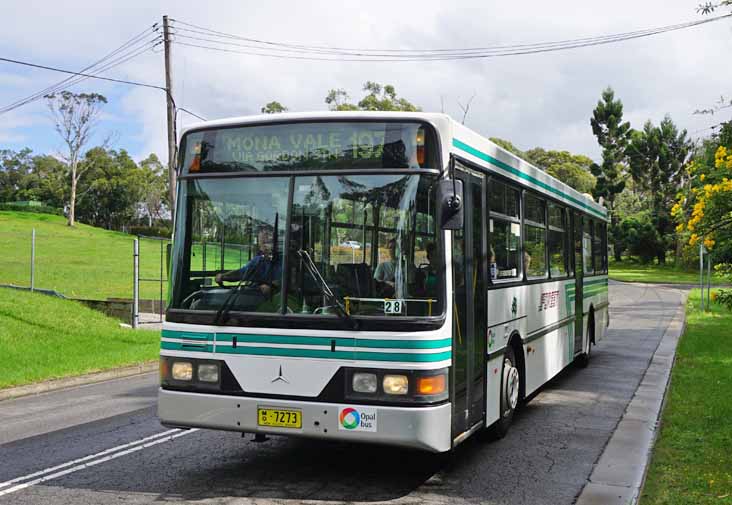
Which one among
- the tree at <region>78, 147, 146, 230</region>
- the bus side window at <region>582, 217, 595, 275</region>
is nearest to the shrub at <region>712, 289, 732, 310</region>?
the bus side window at <region>582, 217, 595, 275</region>

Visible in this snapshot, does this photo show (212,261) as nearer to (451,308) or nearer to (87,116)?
(451,308)

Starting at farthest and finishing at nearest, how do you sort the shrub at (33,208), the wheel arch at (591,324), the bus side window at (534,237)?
1. the shrub at (33,208)
2. the wheel arch at (591,324)
3. the bus side window at (534,237)

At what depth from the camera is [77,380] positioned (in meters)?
12.4

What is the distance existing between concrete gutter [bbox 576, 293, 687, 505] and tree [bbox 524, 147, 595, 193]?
77.1 meters

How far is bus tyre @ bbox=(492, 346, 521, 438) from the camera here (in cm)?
802

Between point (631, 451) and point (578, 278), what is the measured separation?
17.5 ft

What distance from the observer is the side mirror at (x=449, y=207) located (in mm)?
5898

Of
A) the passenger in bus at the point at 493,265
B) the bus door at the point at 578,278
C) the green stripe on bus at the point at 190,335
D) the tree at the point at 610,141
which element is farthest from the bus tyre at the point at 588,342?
the tree at the point at 610,141

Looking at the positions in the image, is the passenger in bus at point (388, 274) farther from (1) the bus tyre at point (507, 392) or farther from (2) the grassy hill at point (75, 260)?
(2) the grassy hill at point (75, 260)

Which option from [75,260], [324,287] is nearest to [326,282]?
[324,287]

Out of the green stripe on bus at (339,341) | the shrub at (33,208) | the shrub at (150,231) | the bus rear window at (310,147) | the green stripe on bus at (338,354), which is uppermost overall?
the shrub at (33,208)

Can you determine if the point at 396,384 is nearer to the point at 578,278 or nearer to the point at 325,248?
the point at 325,248

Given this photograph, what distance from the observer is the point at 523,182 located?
903 cm

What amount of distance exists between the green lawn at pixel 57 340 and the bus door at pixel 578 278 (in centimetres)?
757
